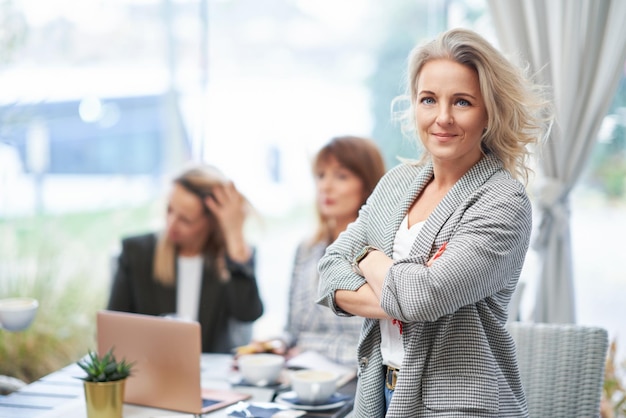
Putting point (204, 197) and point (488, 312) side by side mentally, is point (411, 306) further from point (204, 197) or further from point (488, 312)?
point (204, 197)

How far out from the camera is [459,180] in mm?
1680

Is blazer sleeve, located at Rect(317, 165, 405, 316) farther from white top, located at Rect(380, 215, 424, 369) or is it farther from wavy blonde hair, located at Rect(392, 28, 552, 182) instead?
wavy blonde hair, located at Rect(392, 28, 552, 182)

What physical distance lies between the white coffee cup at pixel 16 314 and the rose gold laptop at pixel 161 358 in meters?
0.27

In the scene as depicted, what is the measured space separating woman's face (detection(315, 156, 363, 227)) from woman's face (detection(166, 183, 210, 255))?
0.53 m

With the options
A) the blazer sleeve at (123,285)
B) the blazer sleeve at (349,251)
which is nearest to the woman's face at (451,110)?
the blazer sleeve at (349,251)

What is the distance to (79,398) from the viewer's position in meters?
2.13

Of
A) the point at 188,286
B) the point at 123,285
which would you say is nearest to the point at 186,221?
the point at 188,286

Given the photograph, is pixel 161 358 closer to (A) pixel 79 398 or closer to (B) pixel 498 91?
(A) pixel 79 398

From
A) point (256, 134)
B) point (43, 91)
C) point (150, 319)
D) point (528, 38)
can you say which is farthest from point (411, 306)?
point (43, 91)

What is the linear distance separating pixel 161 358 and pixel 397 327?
65 cm

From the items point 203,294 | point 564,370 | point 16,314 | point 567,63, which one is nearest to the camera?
point 564,370

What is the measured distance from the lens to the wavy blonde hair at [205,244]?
10.0 feet

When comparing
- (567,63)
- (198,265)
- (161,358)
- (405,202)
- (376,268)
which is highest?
(567,63)

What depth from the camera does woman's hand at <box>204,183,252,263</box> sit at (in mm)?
3051
